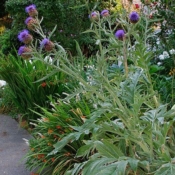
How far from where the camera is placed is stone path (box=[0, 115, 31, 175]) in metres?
4.55

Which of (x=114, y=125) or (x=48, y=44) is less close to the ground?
(x=48, y=44)

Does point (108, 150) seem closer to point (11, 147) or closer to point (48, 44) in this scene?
point (48, 44)

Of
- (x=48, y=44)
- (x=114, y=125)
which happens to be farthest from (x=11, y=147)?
(x=48, y=44)

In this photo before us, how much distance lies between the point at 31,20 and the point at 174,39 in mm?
3371

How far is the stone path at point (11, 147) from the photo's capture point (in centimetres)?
455

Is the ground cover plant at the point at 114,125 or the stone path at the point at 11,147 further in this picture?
the stone path at the point at 11,147

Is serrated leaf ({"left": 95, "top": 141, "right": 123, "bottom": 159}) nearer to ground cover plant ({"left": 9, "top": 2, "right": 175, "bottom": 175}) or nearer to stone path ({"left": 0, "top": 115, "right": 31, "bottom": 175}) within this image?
ground cover plant ({"left": 9, "top": 2, "right": 175, "bottom": 175})

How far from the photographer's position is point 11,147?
5.23 m

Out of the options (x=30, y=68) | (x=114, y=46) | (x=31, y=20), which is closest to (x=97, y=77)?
(x=114, y=46)

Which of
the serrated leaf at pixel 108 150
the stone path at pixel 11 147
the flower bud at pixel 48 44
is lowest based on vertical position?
the stone path at pixel 11 147

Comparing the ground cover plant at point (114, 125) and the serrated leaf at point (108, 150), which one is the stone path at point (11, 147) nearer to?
the ground cover plant at point (114, 125)

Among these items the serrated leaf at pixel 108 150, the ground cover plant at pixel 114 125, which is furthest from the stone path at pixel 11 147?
the serrated leaf at pixel 108 150

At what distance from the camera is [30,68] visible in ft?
19.5

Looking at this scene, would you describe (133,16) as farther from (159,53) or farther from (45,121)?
(159,53)
